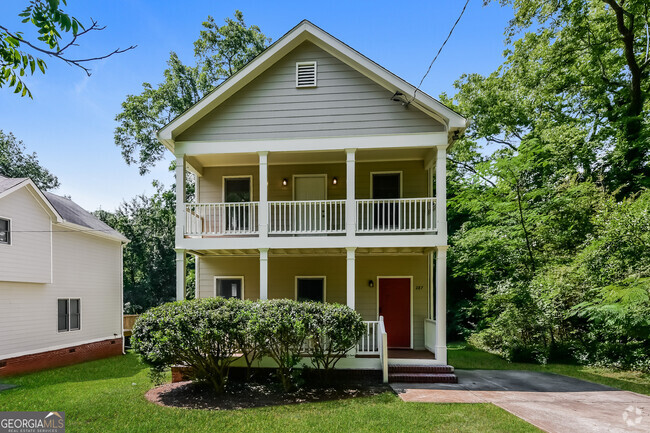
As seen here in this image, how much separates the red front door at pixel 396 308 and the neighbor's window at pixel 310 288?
183cm

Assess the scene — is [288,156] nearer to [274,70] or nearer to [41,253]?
[274,70]

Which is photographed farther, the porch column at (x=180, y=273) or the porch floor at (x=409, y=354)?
the porch column at (x=180, y=273)

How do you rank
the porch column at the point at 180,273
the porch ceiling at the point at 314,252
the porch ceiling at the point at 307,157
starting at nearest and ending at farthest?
the porch column at the point at 180,273 < the porch ceiling at the point at 307,157 < the porch ceiling at the point at 314,252

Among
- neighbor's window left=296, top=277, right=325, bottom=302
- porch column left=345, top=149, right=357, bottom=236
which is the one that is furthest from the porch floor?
porch column left=345, top=149, right=357, bottom=236

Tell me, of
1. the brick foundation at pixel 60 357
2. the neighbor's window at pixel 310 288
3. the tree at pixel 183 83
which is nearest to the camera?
the brick foundation at pixel 60 357

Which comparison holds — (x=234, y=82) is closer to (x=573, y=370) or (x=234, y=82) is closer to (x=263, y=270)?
(x=263, y=270)

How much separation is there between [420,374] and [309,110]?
712cm

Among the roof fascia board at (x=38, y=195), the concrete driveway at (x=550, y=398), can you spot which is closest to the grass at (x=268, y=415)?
the concrete driveway at (x=550, y=398)

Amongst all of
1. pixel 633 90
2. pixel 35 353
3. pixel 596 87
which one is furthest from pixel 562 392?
pixel 35 353

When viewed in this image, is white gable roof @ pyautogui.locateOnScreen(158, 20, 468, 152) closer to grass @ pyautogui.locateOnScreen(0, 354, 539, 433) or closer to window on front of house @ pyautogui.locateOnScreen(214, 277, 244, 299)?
window on front of house @ pyautogui.locateOnScreen(214, 277, 244, 299)

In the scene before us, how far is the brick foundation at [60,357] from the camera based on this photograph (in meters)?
10.6

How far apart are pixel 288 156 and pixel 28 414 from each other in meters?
7.96

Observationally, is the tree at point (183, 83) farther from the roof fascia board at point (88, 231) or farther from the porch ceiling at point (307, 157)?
the porch ceiling at point (307, 157)

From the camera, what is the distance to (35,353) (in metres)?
11.4
